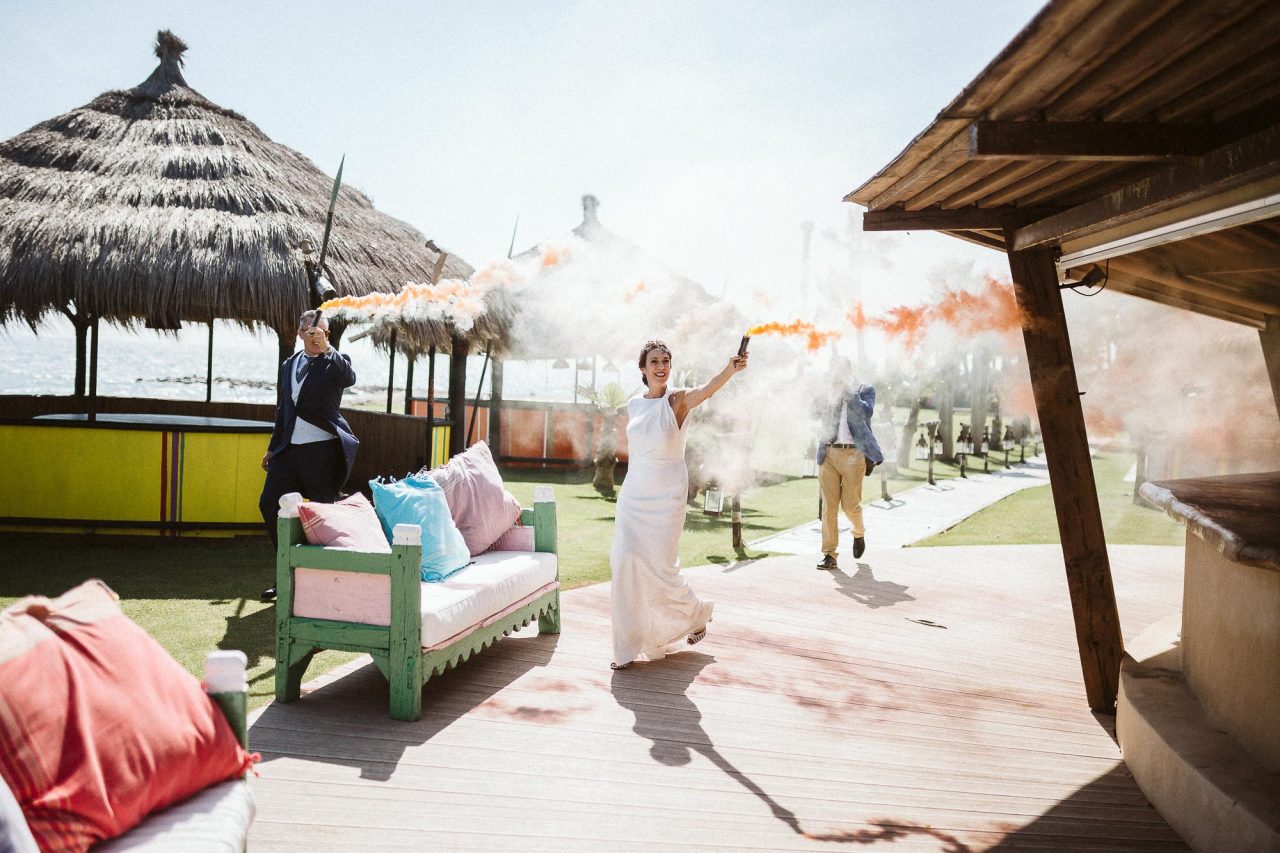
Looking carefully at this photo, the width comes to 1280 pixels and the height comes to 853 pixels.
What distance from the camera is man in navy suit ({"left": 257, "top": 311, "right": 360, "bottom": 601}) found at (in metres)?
6.24

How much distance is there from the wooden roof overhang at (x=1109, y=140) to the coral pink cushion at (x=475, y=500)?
282 cm

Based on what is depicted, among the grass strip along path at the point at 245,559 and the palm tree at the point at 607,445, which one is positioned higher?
Answer: the palm tree at the point at 607,445

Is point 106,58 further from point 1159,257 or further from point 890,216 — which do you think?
point 1159,257

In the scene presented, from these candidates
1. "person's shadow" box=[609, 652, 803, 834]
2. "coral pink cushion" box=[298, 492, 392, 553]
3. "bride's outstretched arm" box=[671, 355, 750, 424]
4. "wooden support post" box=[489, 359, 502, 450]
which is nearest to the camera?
"person's shadow" box=[609, 652, 803, 834]

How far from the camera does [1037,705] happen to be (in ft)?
14.9

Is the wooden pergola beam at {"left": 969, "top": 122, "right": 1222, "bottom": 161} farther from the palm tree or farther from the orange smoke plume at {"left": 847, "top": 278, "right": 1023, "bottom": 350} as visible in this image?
the palm tree

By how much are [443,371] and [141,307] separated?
21.7m

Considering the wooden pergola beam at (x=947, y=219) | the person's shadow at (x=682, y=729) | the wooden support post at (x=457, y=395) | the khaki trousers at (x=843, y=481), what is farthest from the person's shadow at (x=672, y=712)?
the wooden support post at (x=457, y=395)

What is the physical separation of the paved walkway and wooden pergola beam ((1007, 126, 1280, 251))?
190 inches

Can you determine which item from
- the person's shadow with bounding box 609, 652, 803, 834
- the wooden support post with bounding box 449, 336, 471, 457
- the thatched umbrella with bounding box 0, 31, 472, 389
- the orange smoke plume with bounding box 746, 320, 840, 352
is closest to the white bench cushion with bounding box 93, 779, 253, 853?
the person's shadow with bounding box 609, 652, 803, 834

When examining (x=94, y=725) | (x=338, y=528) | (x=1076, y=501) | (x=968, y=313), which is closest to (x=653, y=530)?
(x=338, y=528)

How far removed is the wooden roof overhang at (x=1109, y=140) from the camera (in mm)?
2566

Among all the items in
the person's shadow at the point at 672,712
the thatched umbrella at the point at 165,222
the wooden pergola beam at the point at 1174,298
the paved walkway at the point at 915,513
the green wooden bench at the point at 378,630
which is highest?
the thatched umbrella at the point at 165,222

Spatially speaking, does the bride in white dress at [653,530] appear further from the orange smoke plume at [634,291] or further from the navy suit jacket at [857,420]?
the orange smoke plume at [634,291]
